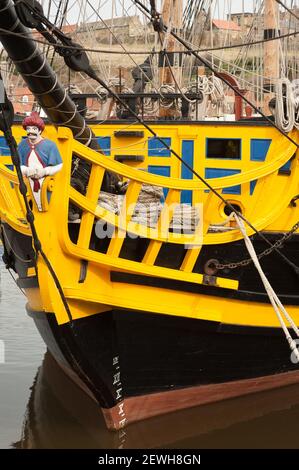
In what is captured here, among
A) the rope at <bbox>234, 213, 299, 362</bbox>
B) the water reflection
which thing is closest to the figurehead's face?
the rope at <bbox>234, 213, 299, 362</bbox>

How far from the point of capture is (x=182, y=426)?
8828 mm

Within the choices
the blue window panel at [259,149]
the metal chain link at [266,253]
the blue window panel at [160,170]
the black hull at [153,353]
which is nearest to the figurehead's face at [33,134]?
the black hull at [153,353]

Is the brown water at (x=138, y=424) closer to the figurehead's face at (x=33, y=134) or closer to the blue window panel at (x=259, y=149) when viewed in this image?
the blue window panel at (x=259, y=149)

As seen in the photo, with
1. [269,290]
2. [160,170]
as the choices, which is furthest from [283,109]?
[269,290]

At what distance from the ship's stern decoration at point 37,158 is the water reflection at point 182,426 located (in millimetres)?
2636

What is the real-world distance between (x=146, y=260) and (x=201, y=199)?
153cm

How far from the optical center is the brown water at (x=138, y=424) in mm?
8602

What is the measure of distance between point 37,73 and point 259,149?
3.01 m

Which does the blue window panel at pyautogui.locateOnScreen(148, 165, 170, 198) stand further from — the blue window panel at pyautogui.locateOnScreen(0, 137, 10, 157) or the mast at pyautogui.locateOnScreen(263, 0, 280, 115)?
the mast at pyautogui.locateOnScreen(263, 0, 280, 115)

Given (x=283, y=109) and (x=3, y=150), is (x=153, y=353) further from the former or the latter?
(x=3, y=150)

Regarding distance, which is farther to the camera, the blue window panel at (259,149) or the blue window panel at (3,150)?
the blue window panel at (3,150)

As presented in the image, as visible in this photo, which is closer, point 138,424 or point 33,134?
point 33,134

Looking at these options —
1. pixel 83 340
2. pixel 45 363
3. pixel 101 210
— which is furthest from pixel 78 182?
pixel 45 363

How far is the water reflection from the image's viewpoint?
8.57 m
